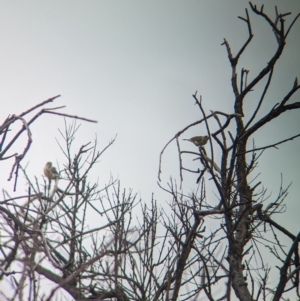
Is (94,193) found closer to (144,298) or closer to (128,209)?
(128,209)

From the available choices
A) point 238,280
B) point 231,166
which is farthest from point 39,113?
point 238,280

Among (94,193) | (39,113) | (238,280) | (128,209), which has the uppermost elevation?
(94,193)

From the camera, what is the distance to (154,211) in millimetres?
8289

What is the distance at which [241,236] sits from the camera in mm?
5070

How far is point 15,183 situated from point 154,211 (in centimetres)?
704

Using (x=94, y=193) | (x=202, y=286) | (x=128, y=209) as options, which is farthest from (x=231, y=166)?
(x=94, y=193)

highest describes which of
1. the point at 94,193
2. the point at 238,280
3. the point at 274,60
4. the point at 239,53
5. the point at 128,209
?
the point at 94,193

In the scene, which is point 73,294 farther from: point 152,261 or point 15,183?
point 152,261

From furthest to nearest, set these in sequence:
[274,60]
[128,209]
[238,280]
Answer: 1. [128,209]
2. [238,280]
3. [274,60]

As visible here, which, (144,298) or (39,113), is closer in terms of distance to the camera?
(39,113)

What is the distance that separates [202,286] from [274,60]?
4.41 feet

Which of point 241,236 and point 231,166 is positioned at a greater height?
point 241,236

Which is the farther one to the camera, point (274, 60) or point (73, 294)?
point (73, 294)

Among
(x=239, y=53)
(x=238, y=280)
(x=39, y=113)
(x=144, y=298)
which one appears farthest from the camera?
(x=144, y=298)
